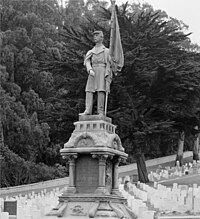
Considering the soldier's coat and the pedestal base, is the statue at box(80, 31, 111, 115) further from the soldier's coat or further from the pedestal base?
the pedestal base

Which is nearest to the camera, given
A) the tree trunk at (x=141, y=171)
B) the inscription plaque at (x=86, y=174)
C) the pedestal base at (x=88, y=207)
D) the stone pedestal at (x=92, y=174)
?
the pedestal base at (x=88, y=207)

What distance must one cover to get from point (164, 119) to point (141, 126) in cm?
289

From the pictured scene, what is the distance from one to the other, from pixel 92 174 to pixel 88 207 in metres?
0.96

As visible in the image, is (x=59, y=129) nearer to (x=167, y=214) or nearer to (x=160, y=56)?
(x=160, y=56)

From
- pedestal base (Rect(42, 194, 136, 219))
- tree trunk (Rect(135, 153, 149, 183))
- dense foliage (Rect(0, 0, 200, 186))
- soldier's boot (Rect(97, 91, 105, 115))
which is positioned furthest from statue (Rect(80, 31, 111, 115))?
tree trunk (Rect(135, 153, 149, 183))

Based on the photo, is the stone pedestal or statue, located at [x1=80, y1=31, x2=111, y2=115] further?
statue, located at [x1=80, y1=31, x2=111, y2=115]

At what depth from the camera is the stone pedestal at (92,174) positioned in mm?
14906

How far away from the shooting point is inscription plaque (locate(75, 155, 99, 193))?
50.4 feet

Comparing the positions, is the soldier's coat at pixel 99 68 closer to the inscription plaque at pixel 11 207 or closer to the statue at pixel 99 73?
the statue at pixel 99 73

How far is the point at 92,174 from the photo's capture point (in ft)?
50.6

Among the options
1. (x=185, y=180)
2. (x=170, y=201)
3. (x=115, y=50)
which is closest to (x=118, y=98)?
(x=185, y=180)

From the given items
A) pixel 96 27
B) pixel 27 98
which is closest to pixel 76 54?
pixel 96 27

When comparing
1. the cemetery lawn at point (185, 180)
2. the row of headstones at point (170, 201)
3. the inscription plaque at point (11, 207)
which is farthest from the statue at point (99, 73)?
the cemetery lawn at point (185, 180)

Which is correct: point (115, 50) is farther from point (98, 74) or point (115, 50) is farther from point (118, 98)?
point (118, 98)
